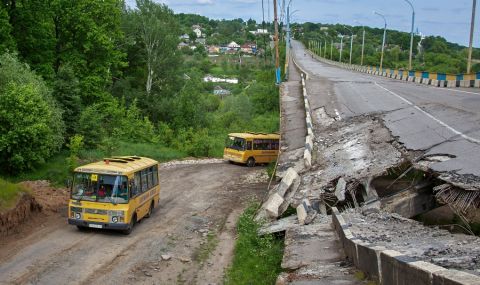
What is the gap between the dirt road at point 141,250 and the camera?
13.8 m

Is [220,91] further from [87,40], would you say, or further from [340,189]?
[340,189]

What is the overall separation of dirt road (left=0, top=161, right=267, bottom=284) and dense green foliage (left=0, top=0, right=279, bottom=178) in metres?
6.38

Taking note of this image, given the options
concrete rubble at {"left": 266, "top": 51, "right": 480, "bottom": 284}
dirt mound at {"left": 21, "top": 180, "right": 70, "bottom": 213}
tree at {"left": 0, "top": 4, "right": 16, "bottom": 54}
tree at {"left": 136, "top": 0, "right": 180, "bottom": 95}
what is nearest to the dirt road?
dirt mound at {"left": 21, "top": 180, "right": 70, "bottom": 213}

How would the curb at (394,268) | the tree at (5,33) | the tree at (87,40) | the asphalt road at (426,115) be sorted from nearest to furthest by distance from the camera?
the curb at (394,268) < the asphalt road at (426,115) < the tree at (5,33) < the tree at (87,40)

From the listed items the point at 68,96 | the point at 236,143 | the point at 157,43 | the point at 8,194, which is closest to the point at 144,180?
the point at 8,194

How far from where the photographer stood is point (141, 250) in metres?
16.1

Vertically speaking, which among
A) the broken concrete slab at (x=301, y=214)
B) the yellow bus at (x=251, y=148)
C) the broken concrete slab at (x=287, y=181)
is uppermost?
Result: the broken concrete slab at (x=287, y=181)

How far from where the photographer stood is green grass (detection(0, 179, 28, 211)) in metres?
17.7

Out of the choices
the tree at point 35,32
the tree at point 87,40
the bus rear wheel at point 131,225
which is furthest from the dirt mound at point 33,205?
the tree at point 87,40

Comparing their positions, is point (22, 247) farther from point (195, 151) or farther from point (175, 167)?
point (195, 151)

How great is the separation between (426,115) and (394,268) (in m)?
16.9

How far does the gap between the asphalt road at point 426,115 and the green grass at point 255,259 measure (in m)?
4.78

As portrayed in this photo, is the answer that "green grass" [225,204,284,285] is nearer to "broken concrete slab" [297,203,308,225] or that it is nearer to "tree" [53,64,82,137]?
"broken concrete slab" [297,203,308,225]

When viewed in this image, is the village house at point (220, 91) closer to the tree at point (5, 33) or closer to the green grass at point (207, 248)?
the tree at point (5, 33)
